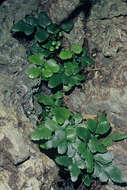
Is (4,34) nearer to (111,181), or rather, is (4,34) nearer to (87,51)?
(87,51)

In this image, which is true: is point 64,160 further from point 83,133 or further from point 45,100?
point 45,100

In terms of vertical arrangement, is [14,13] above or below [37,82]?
above

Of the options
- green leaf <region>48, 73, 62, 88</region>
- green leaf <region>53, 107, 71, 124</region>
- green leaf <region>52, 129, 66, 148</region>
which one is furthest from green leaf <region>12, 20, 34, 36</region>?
green leaf <region>52, 129, 66, 148</region>

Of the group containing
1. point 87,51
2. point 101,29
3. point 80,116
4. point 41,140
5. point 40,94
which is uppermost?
point 101,29

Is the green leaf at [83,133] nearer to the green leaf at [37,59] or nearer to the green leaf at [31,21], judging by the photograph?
the green leaf at [37,59]

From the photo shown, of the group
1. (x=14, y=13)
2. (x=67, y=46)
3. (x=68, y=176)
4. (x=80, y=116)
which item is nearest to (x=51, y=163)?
(x=68, y=176)

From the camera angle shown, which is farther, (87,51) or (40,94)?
(87,51)

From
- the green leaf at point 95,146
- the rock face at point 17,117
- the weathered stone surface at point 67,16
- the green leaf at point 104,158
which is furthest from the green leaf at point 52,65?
the green leaf at point 104,158
